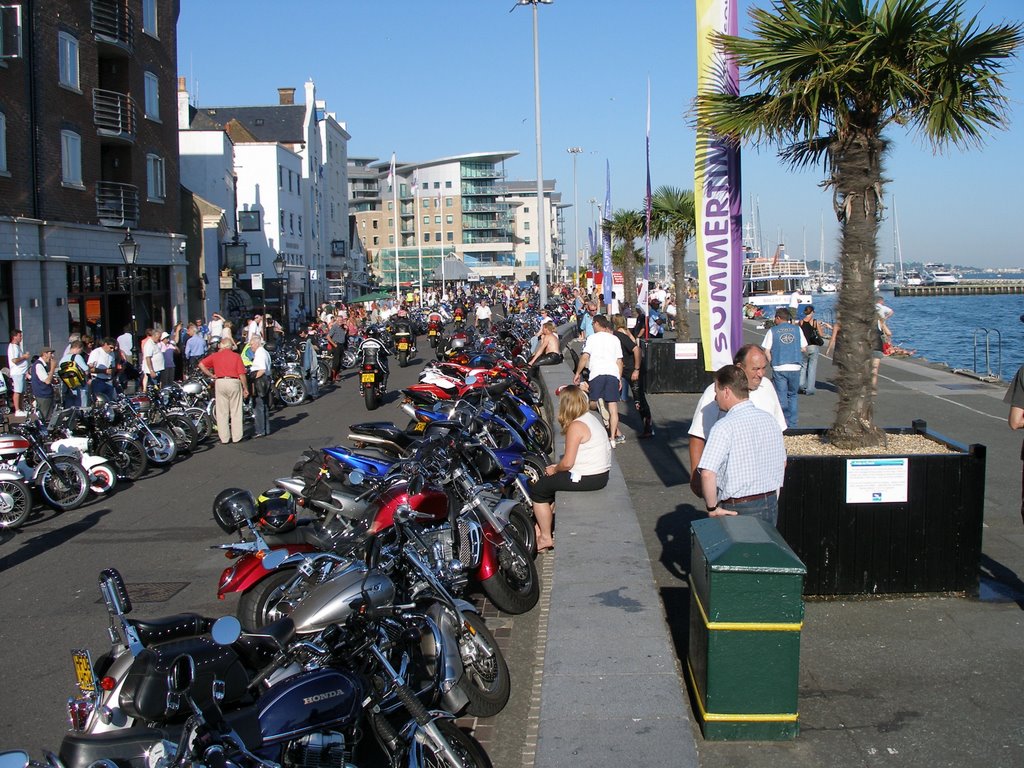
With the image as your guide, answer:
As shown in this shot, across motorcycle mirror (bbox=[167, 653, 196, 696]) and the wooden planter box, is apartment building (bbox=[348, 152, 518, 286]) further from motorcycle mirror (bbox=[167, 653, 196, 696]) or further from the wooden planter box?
motorcycle mirror (bbox=[167, 653, 196, 696])

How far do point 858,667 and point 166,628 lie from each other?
12.8 ft

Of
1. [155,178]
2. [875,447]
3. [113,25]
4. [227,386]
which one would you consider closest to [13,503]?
[227,386]

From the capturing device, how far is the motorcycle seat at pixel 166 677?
12.1ft

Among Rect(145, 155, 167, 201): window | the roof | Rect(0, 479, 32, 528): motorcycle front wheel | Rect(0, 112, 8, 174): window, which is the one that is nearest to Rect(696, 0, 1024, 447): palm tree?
Rect(0, 479, 32, 528): motorcycle front wheel

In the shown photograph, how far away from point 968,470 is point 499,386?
6.44m

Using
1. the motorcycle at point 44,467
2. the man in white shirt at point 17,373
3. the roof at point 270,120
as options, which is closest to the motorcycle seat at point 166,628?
the motorcycle at point 44,467

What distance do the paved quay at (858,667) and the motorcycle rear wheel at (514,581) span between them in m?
0.26

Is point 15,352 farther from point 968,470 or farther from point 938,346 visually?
point 938,346

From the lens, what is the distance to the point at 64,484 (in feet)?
37.4

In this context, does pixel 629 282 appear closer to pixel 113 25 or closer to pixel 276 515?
pixel 113 25

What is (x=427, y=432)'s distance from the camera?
9289 mm

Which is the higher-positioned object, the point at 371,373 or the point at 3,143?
the point at 3,143

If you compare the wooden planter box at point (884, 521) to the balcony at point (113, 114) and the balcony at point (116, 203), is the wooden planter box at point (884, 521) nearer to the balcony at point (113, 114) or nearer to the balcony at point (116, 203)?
the balcony at point (116, 203)

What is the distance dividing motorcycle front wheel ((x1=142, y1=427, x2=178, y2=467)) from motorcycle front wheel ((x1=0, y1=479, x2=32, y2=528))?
10.5ft
